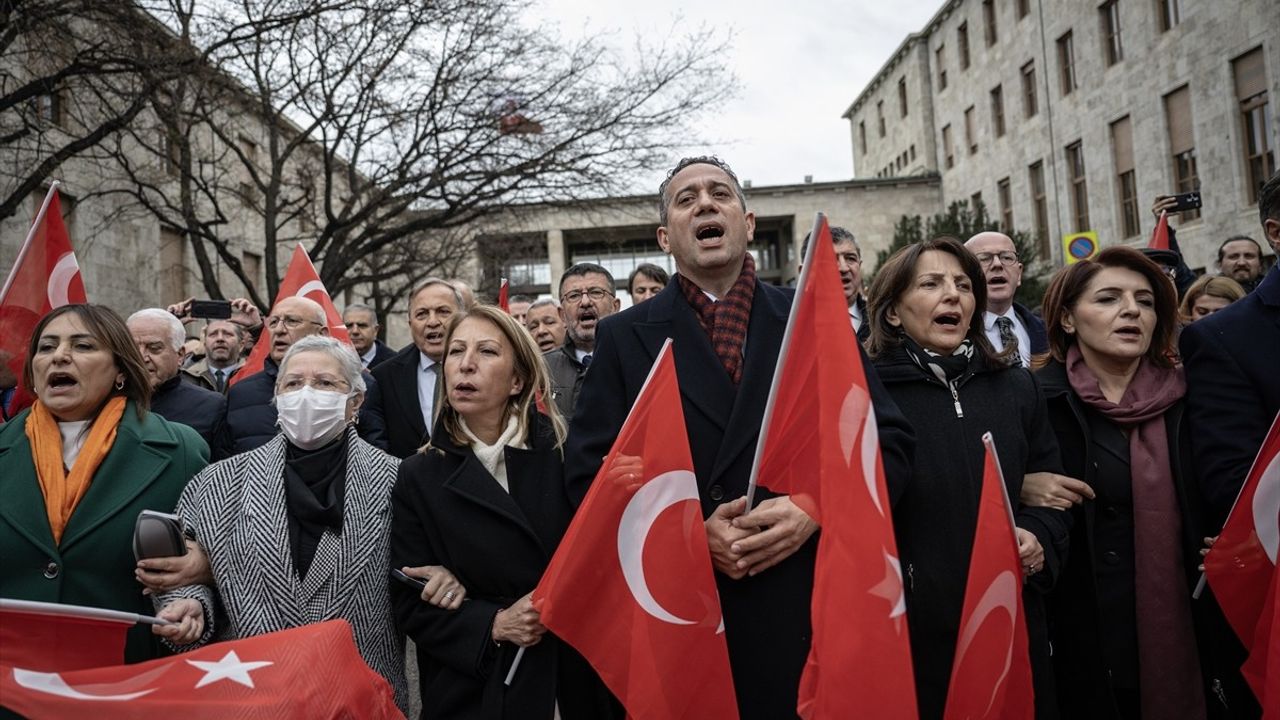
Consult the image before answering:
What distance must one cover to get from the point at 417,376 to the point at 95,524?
7.87 ft

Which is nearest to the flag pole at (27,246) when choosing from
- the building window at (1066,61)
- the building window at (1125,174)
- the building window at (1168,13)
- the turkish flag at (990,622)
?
the turkish flag at (990,622)

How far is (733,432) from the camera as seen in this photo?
2545 mm

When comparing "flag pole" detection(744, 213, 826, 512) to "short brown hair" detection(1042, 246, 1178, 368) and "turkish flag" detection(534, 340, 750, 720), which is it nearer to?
"turkish flag" detection(534, 340, 750, 720)

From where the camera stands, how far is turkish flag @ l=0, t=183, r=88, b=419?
4.10 metres

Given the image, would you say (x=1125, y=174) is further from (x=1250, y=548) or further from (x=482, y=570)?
(x=482, y=570)

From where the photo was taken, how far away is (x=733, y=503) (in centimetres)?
245

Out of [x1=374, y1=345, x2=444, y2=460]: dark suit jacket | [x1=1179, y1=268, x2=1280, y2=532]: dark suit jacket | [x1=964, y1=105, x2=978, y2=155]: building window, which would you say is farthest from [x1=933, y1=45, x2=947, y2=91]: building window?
[x1=1179, y1=268, x2=1280, y2=532]: dark suit jacket

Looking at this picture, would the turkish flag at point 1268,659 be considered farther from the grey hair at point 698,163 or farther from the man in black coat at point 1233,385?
the grey hair at point 698,163

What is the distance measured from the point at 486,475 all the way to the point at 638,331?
64 cm

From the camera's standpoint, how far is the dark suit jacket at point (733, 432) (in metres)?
2.48

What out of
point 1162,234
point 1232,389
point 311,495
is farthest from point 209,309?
point 1162,234

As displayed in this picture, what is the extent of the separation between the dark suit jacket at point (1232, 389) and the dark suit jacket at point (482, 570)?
6.66ft

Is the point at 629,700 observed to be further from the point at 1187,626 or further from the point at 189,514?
the point at 1187,626

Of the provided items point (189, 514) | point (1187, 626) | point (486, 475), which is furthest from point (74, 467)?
point (1187, 626)
